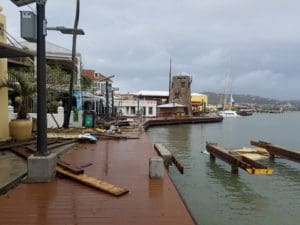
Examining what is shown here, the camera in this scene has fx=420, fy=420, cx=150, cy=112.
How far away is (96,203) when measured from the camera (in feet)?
24.4

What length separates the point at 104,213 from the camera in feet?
Answer: 22.4

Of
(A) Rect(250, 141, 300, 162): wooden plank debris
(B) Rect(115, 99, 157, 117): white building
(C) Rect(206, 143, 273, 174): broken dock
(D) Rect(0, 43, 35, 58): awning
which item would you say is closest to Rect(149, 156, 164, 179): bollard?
(C) Rect(206, 143, 273, 174): broken dock

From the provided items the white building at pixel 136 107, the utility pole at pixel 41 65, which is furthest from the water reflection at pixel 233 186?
the white building at pixel 136 107

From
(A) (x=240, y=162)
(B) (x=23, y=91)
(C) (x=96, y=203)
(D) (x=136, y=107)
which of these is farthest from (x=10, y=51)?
(D) (x=136, y=107)

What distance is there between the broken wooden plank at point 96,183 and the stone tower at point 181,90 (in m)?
79.9

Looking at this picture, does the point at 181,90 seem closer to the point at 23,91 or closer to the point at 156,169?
the point at 23,91

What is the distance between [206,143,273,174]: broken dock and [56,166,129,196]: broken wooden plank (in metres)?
6.58

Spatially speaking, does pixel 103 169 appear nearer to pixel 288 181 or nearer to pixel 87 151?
pixel 87 151

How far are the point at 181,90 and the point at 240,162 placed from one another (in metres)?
76.3

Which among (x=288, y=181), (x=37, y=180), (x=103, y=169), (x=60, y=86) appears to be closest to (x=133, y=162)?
(x=103, y=169)

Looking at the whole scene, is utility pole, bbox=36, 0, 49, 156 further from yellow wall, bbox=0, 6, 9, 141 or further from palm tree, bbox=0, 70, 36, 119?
palm tree, bbox=0, 70, 36, 119

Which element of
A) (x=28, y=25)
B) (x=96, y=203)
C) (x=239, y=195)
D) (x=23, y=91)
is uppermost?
(x=28, y=25)

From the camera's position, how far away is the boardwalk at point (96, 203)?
6500 millimetres

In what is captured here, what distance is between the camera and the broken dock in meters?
13.8
